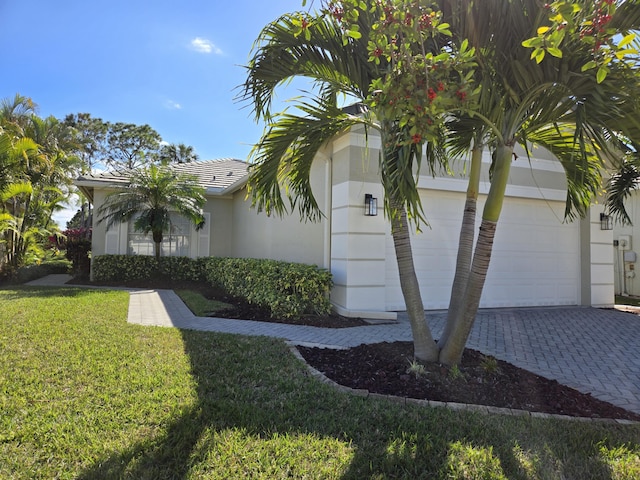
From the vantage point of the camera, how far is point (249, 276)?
8891 millimetres

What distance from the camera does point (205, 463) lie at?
8.09ft

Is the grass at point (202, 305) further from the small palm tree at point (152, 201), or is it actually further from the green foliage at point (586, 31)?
the green foliage at point (586, 31)

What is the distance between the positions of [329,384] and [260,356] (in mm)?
1257

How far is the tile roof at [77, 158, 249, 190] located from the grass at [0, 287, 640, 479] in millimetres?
8821

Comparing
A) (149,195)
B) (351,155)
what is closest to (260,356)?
(351,155)

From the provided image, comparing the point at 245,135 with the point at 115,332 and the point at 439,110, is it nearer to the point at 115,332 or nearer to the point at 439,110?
the point at 439,110

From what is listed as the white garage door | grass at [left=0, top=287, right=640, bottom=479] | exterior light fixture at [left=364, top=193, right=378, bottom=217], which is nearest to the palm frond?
grass at [left=0, top=287, right=640, bottom=479]

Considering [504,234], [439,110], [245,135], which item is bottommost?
[504,234]

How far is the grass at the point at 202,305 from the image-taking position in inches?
318

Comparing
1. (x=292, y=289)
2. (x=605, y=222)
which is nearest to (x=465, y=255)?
(x=292, y=289)

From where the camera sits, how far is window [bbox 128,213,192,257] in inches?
536

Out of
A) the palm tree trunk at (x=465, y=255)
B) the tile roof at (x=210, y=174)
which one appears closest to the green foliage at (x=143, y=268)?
the tile roof at (x=210, y=174)

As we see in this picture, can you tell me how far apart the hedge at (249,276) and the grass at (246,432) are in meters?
2.80

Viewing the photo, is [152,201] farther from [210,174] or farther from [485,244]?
[485,244]
